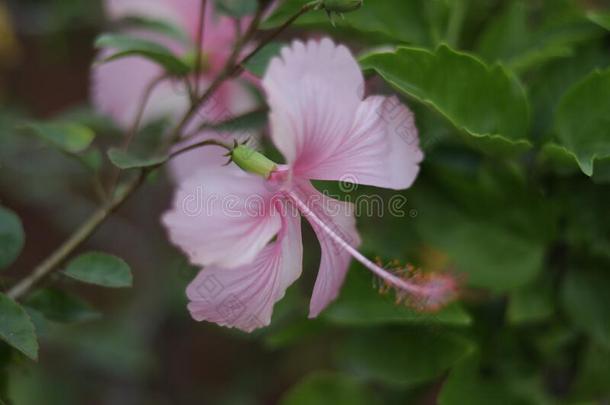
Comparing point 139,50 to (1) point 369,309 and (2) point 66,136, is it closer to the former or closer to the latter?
(2) point 66,136

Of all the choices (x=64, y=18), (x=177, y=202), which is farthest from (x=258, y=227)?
(x=64, y=18)

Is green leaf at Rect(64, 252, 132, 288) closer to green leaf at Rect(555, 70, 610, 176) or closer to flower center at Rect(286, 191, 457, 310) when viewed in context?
flower center at Rect(286, 191, 457, 310)

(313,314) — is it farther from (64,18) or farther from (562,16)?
(64,18)

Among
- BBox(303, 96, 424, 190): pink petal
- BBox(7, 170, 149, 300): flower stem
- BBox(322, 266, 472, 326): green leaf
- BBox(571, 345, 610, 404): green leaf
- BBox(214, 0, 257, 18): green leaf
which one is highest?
BBox(214, 0, 257, 18): green leaf

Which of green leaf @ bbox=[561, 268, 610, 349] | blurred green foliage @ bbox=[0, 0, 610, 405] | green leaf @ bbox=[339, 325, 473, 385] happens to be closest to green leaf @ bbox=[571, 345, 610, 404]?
blurred green foliage @ bbox=[0, 0, 610, 405]

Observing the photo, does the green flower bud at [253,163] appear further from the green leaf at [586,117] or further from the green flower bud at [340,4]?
the green leaf at [586,117]
